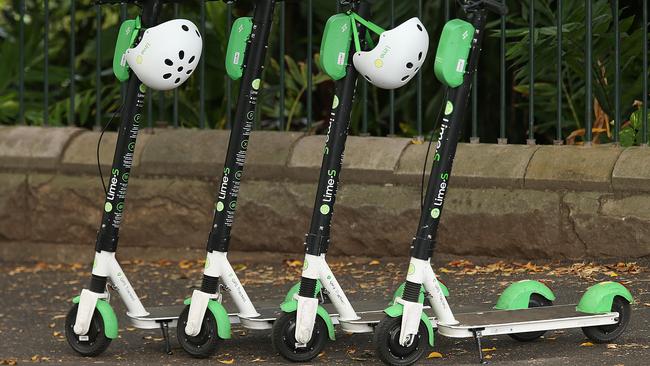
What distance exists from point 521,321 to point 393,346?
0.56m

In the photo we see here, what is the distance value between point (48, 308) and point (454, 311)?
2684mm

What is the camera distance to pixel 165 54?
5.75 metres

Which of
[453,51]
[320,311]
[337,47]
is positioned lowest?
[320,311]

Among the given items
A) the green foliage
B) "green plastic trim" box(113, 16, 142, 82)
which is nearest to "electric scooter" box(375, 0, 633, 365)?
"green plastic trim" box(113, 16, 142, 82)

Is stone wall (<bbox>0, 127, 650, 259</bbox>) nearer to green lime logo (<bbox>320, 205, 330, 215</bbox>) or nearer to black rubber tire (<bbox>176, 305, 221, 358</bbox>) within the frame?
green lime logo (<bbox>320, 205, 330, 215</bbox>)

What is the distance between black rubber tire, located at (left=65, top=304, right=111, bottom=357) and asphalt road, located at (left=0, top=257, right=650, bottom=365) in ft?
0.14

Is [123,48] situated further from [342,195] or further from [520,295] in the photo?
[342,195]

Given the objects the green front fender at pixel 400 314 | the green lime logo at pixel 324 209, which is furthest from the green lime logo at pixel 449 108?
the green front fender at pixel 400 314

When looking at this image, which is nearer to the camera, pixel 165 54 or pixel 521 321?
pixel 521 321

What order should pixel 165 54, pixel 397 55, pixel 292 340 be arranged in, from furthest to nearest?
pixel 165 54
pixel 292 340
pixel 397 55

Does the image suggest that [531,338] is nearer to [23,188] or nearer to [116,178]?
[116,178]

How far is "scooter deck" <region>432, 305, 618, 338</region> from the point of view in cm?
547

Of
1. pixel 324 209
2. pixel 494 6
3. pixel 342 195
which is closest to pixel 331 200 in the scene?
pixel 324 209

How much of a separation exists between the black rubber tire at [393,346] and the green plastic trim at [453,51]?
987 mm
